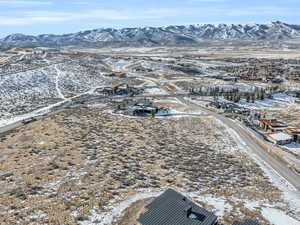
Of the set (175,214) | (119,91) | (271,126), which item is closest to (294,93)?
(271,126)

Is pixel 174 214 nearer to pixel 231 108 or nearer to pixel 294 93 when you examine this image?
pixel 231 108

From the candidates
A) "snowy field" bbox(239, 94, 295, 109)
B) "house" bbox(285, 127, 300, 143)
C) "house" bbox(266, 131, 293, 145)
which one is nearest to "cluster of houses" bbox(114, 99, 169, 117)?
"house" bbox(266, 131, 293, 145)

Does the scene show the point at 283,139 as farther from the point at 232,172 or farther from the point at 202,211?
the point at 202,211

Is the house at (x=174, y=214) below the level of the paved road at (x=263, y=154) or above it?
above

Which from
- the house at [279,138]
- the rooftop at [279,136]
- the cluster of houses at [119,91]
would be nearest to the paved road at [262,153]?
the house at [279,138]

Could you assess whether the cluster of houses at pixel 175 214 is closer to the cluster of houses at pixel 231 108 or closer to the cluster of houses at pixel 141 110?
the cluster of houses at pixel 141 110

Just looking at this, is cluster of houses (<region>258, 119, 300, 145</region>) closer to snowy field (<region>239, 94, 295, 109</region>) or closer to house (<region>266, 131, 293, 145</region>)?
house (<region>266, 131, 293, 145</region>)
